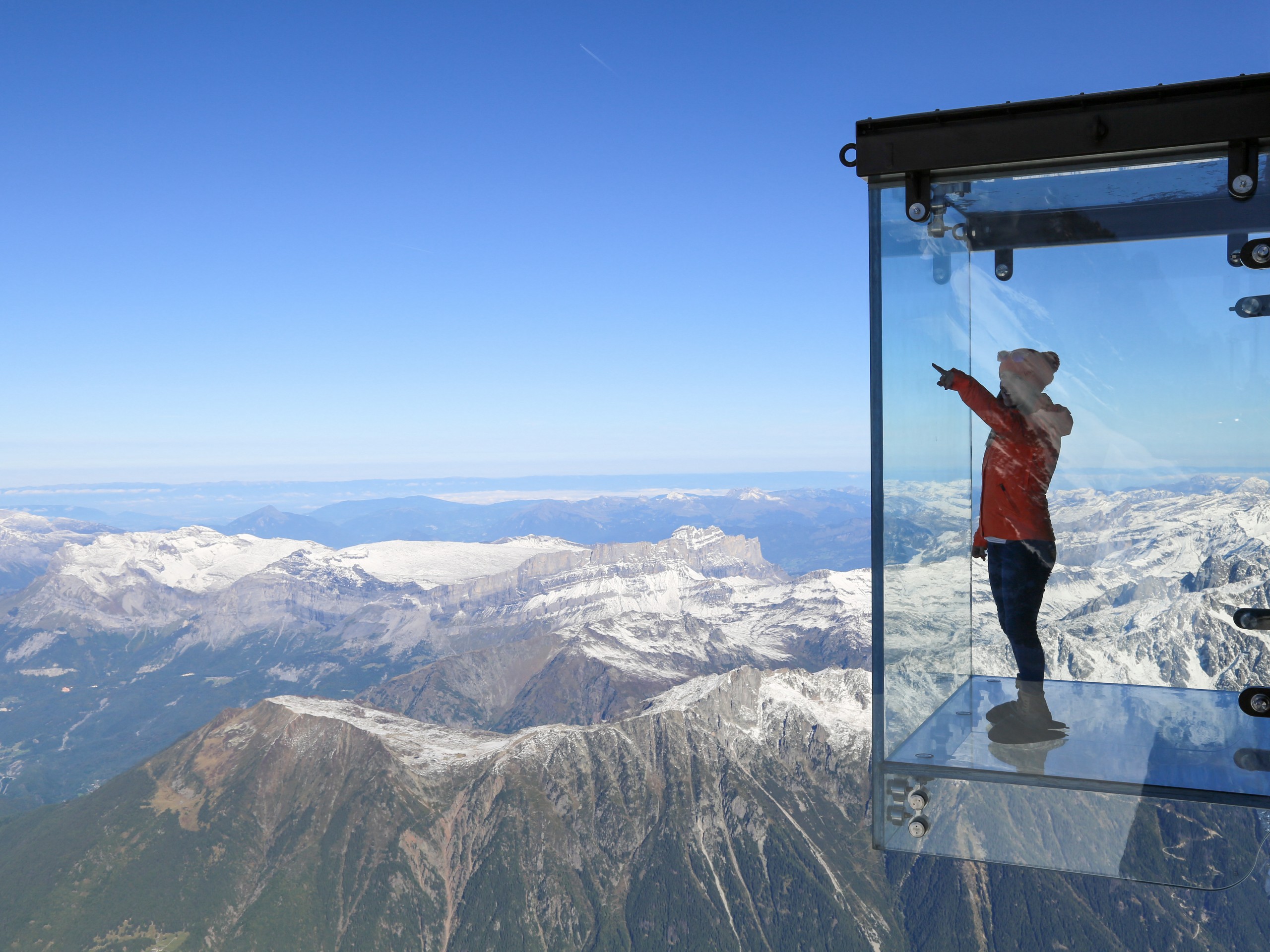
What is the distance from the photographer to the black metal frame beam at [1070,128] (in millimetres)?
4656

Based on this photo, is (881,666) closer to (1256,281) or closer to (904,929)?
(1256,281)

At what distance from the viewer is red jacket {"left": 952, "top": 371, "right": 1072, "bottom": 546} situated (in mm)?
5789

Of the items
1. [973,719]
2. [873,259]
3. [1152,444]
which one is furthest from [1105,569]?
[873,259]

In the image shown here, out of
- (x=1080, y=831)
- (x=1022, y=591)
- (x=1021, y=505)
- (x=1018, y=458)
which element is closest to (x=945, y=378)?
(x=1018, y=458)

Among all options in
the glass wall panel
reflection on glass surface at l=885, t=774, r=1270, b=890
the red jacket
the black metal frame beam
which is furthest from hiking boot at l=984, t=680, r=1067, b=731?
the black metal frame beam

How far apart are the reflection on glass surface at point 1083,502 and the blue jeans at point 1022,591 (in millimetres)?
15

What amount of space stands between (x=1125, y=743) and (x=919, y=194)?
3.61m

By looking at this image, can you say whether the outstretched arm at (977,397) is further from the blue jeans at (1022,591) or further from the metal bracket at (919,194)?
the metal bracket at (919,194)

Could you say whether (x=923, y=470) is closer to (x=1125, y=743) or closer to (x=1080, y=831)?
(x=1125, y=743)

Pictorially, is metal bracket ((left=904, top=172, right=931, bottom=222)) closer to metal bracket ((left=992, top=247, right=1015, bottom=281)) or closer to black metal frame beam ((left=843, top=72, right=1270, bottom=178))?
black metal frame beam ((left=843, top=72, right=1270, bottom=178))

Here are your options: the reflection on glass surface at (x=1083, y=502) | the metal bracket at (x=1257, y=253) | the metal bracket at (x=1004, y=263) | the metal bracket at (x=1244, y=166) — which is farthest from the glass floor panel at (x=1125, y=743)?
the metal bracket at (x=1244, y=166)

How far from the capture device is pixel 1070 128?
4.88 meters

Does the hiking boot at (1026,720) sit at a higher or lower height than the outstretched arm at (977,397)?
lower

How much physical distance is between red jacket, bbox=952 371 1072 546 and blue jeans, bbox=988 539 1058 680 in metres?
0.09
